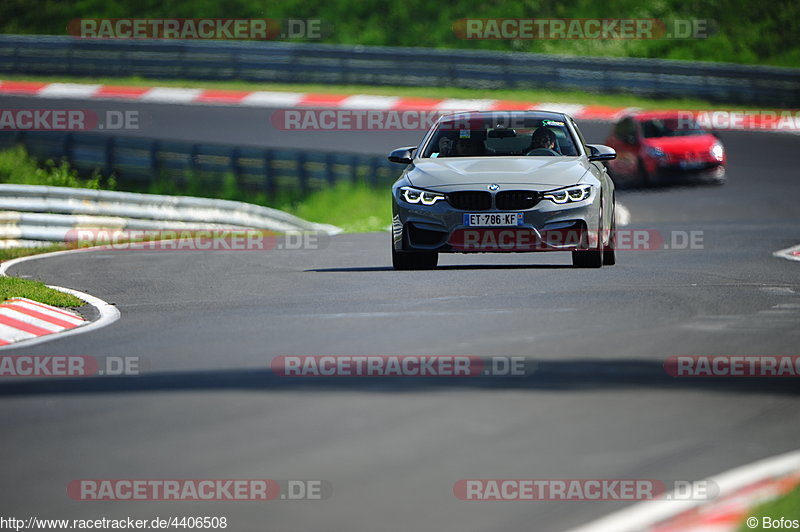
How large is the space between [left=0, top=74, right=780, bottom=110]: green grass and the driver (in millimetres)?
20998

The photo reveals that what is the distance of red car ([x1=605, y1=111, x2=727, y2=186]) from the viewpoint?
2489 centimetres

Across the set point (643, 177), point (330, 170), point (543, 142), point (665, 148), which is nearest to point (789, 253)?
point (543, 142)

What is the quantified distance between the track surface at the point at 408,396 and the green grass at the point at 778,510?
0.54 meters

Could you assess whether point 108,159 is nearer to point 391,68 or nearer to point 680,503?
point 391,68

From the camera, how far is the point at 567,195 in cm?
1257

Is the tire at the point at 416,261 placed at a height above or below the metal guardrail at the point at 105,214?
above

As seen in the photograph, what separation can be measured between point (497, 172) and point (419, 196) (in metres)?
0.75

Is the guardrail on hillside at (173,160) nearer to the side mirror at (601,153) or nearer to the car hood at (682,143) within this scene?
the car hood at (682,143)

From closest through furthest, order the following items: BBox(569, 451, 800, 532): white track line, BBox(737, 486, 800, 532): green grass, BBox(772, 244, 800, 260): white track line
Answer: BBox(737, 486, 800, 532): green grass → BBox(569, 451, 800, 532): white track line → BBox(772, 244, 800, 260): white track line

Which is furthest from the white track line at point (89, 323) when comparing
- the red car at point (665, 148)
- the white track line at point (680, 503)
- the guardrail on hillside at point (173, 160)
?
the red car at point (665, 148)

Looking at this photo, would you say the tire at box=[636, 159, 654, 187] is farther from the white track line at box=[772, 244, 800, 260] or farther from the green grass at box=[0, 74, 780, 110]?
the green grass at box=[0, 74, 780, 110]

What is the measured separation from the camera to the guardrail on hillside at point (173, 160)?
25.1 metres

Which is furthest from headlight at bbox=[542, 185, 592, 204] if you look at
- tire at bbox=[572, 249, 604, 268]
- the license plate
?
tire at bbox=[572, 249, 604, 268]

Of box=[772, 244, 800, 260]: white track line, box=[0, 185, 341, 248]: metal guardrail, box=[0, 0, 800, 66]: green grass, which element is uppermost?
box=[0, 0, 800, 66]: green grass
